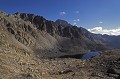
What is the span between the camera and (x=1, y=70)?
2989cm

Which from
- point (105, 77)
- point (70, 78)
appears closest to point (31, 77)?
point (70, 78)

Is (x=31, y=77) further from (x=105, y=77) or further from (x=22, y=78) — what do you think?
(x=105, y=77)

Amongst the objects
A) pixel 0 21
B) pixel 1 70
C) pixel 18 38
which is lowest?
pixel 1 70

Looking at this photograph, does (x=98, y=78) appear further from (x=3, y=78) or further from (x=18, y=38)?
(x=18, y=38)

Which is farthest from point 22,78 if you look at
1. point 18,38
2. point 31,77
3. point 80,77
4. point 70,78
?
point 18,38

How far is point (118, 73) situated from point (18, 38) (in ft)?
532

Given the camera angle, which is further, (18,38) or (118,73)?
(18,38)

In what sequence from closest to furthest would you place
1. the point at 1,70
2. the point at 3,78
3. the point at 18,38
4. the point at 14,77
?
the point at 3,78
the point at 14,77
the point at 1,70
the point at 18,38

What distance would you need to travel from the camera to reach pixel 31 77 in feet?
88.8

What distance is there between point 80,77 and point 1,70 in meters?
11.8

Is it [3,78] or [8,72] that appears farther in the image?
[8,72]

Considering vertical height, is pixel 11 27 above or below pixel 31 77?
above

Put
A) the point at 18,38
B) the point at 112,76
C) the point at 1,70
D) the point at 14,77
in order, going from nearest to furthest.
Result: the point at 14,77 < the point at 1,70 < the point at 112,76 < the point at 18,38

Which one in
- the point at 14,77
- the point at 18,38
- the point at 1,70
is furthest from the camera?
the point at 18,38
